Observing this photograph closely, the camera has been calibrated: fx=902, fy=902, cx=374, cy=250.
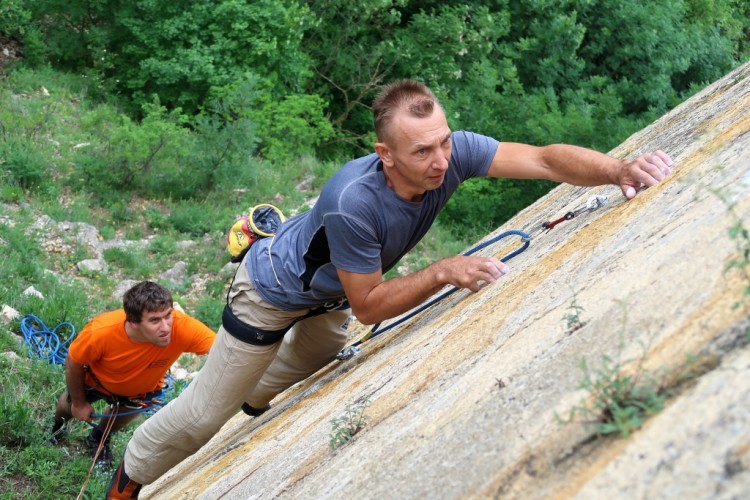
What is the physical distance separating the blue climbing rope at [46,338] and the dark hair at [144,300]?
2.07 metres

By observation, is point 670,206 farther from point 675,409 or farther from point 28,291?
point 28,291

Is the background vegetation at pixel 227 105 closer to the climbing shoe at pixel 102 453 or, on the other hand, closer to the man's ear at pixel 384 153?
the climbing shoe at pixel 102 453

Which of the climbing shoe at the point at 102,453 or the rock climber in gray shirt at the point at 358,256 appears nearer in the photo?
the rock climber in gray shirt at the point at 358,256

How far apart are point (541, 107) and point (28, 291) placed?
8.09 meters

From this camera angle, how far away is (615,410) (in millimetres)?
1934

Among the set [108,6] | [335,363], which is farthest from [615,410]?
[108,6]

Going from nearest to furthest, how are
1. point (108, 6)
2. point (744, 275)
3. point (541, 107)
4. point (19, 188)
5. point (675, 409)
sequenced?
1. point (675, 409)
2. point (744, 275)
3. point (19, 188)
4. point (541, 107)
5. point (108, 6)

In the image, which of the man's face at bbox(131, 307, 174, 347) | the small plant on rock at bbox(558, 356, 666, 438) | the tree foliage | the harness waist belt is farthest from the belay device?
the tree foliage

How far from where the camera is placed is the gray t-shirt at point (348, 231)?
3.70 m

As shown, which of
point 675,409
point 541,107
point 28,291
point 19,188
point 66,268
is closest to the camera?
point 675,409

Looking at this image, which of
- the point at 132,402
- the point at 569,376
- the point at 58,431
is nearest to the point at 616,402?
the point at 569,376

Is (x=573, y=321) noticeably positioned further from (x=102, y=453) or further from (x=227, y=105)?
(x=227, y=105)

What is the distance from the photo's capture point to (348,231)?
3.67m

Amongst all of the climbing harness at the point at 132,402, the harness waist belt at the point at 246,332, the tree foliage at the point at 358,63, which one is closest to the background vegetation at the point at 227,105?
the tree foliage at the point at 358,63
